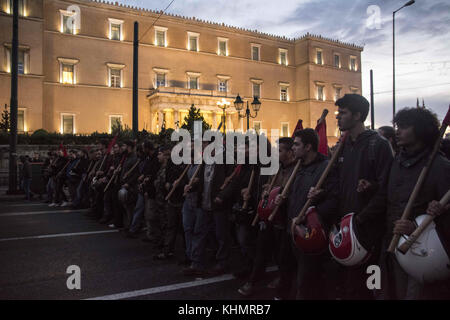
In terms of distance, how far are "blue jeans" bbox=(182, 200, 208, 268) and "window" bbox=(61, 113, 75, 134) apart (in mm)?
33248

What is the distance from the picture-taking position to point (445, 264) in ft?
8.50

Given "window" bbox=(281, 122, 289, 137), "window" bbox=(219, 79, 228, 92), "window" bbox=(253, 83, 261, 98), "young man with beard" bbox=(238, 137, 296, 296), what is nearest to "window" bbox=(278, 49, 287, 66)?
"window" bbox=(253, 83, 261, 98)

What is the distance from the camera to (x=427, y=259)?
8.63 feet

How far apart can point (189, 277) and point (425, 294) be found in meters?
3.40

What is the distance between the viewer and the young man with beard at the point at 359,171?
346 cm

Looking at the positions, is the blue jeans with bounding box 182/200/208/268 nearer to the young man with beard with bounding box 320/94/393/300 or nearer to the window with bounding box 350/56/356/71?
the young man with beard with bounding box 320/94/393/300

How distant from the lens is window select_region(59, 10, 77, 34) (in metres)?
36.0

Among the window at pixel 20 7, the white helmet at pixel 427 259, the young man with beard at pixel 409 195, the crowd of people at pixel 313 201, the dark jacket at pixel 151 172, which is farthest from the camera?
the window at pixel 20 7

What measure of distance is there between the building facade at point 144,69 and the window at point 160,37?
0.10m

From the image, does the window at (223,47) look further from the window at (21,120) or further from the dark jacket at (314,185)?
the dark jacket at (314,185)

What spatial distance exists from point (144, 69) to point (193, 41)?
23.7ft

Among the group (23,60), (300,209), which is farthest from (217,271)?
(23,60)

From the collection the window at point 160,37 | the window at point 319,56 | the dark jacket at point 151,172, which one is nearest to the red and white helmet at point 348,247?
the dark jacket at point 151,172
